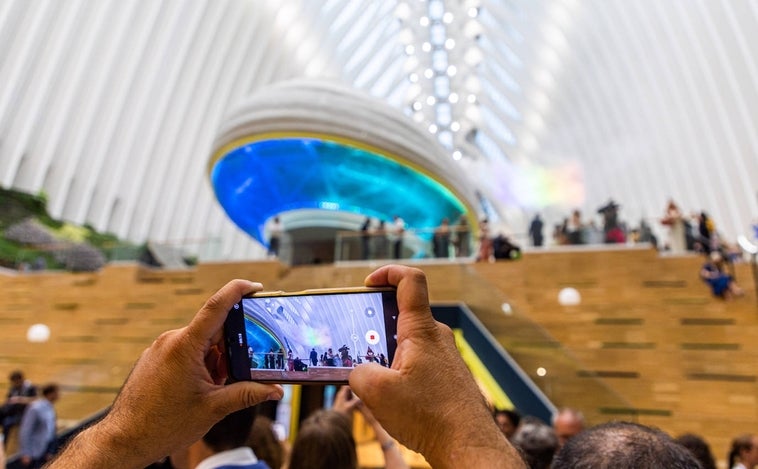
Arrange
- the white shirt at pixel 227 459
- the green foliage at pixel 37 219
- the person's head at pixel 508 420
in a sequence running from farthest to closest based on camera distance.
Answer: the green foliage at pixel 37 219 → the person's head at pixel 508 420 → the white shirt at pixel 227 459

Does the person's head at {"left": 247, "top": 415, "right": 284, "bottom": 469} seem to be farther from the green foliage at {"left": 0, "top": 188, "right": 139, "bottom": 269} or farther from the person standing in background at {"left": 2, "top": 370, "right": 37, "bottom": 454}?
the green foliage at {"left": 0, "top": 188, "right": 139, "bottom": 269}

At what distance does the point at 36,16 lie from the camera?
878 inches

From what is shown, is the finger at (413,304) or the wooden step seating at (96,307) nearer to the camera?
the finger at (413,304)

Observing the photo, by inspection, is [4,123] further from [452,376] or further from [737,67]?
[737,67]

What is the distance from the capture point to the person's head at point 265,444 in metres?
2.81

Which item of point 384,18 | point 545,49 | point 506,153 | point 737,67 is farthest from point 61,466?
point 506,153

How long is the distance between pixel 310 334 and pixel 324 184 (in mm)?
13316

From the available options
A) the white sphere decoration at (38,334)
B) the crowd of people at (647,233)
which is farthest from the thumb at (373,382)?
the white sphere decoration at (38,334)

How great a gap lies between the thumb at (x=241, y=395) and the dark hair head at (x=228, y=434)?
96cm

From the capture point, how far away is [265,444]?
9.37 ft

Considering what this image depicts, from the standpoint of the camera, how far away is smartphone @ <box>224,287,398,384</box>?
102 centimetres

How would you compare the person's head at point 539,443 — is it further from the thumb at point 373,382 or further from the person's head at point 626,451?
the thumb at point 373,382

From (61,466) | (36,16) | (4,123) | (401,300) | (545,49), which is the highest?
(545,49)

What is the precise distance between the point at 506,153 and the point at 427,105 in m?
12.6
